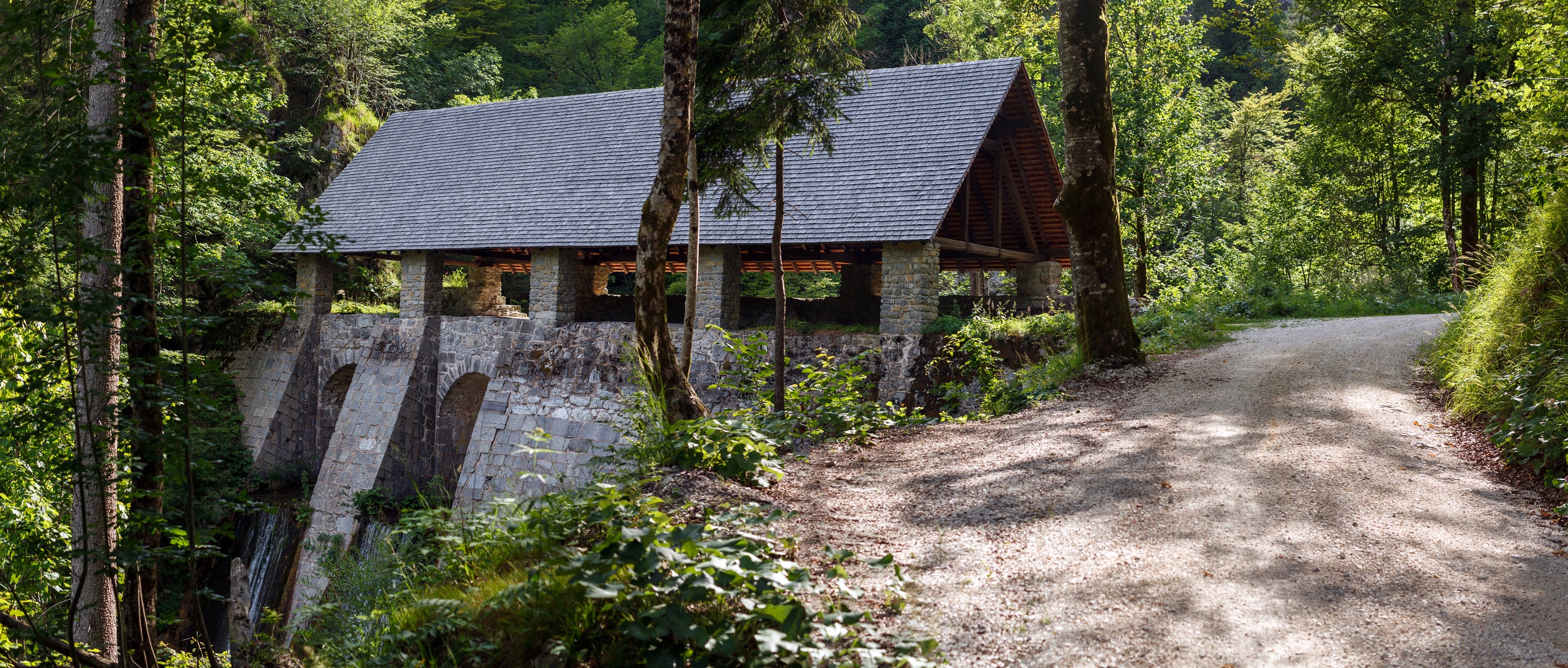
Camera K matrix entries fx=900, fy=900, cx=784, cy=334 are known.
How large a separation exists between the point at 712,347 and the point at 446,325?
5.14 metres

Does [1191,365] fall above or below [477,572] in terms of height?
above

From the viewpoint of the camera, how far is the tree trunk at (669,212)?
6168 mm

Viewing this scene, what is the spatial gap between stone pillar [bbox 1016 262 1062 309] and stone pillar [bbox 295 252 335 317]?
12135 millimetres

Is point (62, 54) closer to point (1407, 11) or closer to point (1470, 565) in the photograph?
point (1470, 565)

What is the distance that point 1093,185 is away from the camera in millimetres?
7664

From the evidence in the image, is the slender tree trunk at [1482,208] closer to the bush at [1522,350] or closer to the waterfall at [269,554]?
the bush at [1522,350]

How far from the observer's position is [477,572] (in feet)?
11.9

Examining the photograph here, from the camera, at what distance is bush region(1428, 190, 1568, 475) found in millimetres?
4738

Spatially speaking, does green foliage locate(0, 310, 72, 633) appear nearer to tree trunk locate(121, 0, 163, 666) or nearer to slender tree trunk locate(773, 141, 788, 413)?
tree trunk locate(121, 0, 163, 666)

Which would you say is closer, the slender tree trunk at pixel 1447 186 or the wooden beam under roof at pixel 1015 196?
the wooden beam under roof at pixel 1015 196

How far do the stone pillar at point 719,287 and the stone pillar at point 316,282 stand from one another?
7704 mm

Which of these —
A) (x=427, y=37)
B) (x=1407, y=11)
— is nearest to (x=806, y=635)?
(x=1407, y=11)

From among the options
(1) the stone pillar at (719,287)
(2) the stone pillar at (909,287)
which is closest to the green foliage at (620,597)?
(2) the stone pillar at (909,287)

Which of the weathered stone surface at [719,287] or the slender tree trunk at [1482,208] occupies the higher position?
the slender tree trunk at [1482,208]
